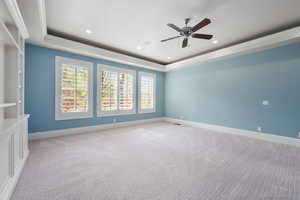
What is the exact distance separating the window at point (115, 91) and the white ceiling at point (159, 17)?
130 centimetres

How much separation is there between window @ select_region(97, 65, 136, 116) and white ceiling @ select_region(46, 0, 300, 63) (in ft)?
4.26

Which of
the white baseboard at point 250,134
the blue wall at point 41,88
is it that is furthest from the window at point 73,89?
the white baseboard at point 250,134

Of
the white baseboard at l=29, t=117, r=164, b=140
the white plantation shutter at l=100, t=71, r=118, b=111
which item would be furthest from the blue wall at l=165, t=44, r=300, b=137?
the white plantation shutter at l=100, t=71, r=118, b=111

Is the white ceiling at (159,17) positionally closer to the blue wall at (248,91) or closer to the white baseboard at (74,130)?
the blue wall at (248,91)

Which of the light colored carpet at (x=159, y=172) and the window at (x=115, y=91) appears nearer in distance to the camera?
the light colored carpet at (x=159, y=172)


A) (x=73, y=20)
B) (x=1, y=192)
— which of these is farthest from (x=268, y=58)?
(x=1, y=192)

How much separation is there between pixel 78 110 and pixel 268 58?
6190 millimetres

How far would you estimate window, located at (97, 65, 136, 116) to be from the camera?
4.79m

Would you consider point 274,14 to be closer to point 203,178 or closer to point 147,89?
point 203,178

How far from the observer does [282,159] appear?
2.61 metres

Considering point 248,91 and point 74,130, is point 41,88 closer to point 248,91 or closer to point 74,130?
point 74,130

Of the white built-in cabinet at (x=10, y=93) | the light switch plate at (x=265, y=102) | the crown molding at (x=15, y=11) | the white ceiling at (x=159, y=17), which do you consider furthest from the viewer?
the light switch plate at (x=265, y=102)

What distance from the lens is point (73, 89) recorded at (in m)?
4.13

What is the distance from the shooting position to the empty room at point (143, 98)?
1.81 metres
